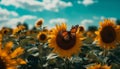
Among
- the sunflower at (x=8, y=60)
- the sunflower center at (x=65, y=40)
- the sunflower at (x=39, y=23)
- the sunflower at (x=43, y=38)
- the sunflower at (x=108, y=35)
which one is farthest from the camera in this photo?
the sunflower at (x=39, y=23)

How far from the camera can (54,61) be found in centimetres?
769

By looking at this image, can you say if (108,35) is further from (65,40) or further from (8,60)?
(8,60)

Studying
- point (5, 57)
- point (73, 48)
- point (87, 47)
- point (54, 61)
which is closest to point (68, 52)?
point (73, 48)

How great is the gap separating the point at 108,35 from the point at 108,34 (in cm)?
3

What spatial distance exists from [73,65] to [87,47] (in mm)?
1595

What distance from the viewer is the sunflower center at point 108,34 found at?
329 inches

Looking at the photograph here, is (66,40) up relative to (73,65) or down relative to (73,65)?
up

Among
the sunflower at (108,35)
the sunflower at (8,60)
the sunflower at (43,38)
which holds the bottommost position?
the sunflower at (43,38)

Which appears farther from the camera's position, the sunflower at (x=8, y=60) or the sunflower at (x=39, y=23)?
the sunflower at (x=39, y=23)

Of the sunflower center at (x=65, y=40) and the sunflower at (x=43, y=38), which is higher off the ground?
the sunflower center at (x=65, y=40)

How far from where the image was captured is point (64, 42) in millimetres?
7125

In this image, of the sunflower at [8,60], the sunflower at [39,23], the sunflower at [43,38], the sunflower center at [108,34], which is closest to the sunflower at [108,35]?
the sunflower center at [108,34]

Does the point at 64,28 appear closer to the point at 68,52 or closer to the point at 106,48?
the point at 68,52

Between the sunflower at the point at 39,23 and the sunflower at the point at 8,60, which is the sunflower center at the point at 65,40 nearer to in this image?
the sunflower at the point at 8,60
